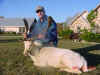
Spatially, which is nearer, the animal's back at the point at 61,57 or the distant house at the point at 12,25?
the animal's back at the point at 61,57

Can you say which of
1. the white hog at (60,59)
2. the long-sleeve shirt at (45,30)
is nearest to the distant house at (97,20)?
the long-sleeve shirt at (45,30)

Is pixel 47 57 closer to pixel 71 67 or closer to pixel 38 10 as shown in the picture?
pixel 71 67

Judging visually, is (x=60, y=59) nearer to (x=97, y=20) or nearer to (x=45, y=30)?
(x=45, y=30)

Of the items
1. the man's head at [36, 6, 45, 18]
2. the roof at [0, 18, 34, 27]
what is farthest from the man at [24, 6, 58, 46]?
the roof at [0, 18, 34, 27]

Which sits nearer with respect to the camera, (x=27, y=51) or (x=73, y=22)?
(x=27, y=51)

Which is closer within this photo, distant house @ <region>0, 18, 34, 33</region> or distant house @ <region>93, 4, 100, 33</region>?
distant house @ <region>93, 4, 100, 33</region>

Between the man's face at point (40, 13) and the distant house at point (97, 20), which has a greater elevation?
the distant house at point (97, 20)

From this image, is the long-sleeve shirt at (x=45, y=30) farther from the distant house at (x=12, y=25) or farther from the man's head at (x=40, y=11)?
the distant house at (x=12, y=25)

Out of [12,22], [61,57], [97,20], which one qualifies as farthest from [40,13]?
[12,22]

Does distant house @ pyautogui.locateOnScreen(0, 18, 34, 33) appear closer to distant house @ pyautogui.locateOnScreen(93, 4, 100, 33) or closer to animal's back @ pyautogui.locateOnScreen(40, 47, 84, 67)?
distant house @ pyautogui.locateOnScreen(93, 4, 100, 33)

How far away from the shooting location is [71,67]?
→ 5.73m

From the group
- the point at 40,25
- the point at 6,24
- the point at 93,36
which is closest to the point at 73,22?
the point at 93,36

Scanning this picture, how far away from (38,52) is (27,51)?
334 millimetres

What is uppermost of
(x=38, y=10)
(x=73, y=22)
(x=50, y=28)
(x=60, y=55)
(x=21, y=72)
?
(x=73, y=22)
